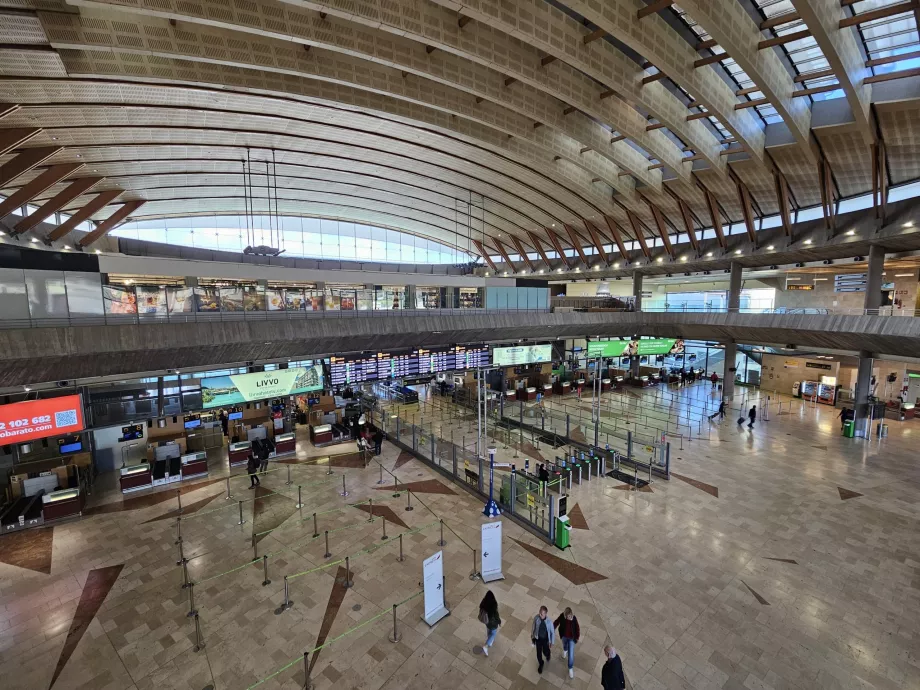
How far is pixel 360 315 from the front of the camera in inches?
593

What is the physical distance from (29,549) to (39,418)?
3242mm

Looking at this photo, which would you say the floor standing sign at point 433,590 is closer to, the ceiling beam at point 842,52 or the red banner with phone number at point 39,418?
the red banner with phone number at point 39,418

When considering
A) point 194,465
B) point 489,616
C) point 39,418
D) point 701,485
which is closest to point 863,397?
point 701,485

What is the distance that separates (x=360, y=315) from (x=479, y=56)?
9.32 meters

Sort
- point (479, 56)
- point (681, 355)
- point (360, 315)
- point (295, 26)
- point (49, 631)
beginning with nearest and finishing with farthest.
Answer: point (49, 631) → point (295, 26) → point (479, 56) → point (360, 315) → point (681, 355)

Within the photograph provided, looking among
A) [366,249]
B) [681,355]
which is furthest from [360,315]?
[681,355]

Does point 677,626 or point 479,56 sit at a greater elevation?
point 479,56

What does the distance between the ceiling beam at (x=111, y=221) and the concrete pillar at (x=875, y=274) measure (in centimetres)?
4257

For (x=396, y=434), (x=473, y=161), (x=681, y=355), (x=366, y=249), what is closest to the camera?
(x=396, y=434)

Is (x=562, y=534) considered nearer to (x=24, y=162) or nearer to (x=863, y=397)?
(x=863, y=397)

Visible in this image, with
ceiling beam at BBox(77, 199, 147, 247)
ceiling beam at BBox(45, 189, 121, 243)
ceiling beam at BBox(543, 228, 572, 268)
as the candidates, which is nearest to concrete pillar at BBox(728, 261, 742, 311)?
ceiling beam at BBox(543, 228, 572, 268)

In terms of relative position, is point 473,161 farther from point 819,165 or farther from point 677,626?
point 677,626

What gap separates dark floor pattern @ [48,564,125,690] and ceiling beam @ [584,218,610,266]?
32.4 meters

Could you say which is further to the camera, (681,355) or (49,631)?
(681,355)
